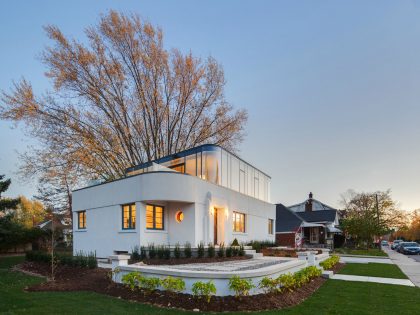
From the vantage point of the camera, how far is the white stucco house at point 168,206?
16828 mm

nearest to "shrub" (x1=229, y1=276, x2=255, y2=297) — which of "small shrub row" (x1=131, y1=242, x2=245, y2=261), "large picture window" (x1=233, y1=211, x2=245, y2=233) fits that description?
"small shrub row" (x1=131, y1=242, x2=245, y2=261)

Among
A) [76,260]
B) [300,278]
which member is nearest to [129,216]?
[76,260]

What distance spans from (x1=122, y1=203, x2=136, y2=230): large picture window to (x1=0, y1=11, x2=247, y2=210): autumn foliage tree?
8.04m

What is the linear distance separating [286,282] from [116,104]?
2124cm

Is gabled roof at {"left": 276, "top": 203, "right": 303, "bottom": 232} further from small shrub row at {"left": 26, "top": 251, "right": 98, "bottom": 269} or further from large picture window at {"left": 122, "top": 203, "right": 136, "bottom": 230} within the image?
small shrub row at {"left": 26, "top": 251, "right": 98, "bottom": 269}

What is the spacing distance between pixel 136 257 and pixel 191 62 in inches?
712

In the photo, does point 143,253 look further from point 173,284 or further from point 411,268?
point 411,268

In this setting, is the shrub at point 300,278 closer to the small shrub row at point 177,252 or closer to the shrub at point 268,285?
the shrub at point 268,285

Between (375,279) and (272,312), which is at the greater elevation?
(272,312)

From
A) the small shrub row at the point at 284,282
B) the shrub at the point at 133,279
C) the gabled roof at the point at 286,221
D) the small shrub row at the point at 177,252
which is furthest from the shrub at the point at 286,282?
the gabled roof at the point at 286,221

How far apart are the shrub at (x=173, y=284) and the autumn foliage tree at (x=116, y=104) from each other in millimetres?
17501

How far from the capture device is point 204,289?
26.2 feet

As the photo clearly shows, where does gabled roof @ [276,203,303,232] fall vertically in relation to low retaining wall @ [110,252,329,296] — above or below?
below

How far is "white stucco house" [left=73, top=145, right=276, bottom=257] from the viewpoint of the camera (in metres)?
16.8
